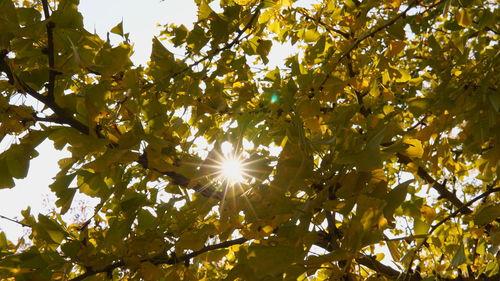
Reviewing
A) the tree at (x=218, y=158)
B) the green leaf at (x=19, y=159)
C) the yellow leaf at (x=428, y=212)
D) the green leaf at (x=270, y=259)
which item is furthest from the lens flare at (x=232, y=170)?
the yellow leaf at (x=428, y=212)

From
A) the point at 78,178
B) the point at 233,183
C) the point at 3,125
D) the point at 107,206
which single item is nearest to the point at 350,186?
the point at 233,183

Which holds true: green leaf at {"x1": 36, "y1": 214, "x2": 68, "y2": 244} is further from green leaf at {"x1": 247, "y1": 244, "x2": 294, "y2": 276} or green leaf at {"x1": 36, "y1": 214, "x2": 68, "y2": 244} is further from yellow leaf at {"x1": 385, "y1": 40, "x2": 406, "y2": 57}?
yellow leaf at {"x1": 385, "y1": 40, "x2": 406, "y2": 57}

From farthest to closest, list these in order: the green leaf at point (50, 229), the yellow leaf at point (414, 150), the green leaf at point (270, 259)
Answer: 1. the green leaf at point (50, 229)
2. the yellow leaf at point (414, 150)
3. the green leaf at point (270, 259)

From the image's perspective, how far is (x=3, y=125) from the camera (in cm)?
125

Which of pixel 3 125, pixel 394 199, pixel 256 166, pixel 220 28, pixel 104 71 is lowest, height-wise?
pixel 394 199

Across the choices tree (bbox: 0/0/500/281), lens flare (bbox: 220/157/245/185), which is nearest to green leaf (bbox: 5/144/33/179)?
tree (bbox: 0/0/500/281)

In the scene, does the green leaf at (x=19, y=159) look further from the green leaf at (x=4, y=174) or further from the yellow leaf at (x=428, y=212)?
the yellow leaf at (x=428, y=212)

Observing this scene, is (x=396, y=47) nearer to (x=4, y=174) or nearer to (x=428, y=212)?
(x=428, y=212)

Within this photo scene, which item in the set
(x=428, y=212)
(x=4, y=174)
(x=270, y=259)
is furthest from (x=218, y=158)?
(x=428, y=212)

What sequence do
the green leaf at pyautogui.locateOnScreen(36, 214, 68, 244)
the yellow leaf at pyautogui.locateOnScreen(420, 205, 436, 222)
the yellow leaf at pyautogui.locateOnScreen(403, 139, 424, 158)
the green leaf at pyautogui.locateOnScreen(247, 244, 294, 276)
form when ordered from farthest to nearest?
the yellow leaf at pyautogui.locateOnScreen(420, 205, 436, 222) → the green leaf at pyautogui.locateOnScreen(36, 214, 68, 244) → the yellow leaf at pyautogui.locateOnScreen(403, 139, 424, 158) → the green leaf at pyautogui.locateOnScreen(247, 244, 294, 276)

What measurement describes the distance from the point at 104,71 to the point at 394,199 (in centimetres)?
75

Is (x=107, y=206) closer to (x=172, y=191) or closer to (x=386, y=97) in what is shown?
(x=172, y=191)

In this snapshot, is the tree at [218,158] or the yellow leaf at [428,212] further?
the yellow leaf at [428,212]

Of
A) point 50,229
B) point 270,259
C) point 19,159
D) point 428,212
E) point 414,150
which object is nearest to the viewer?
point 270,259
